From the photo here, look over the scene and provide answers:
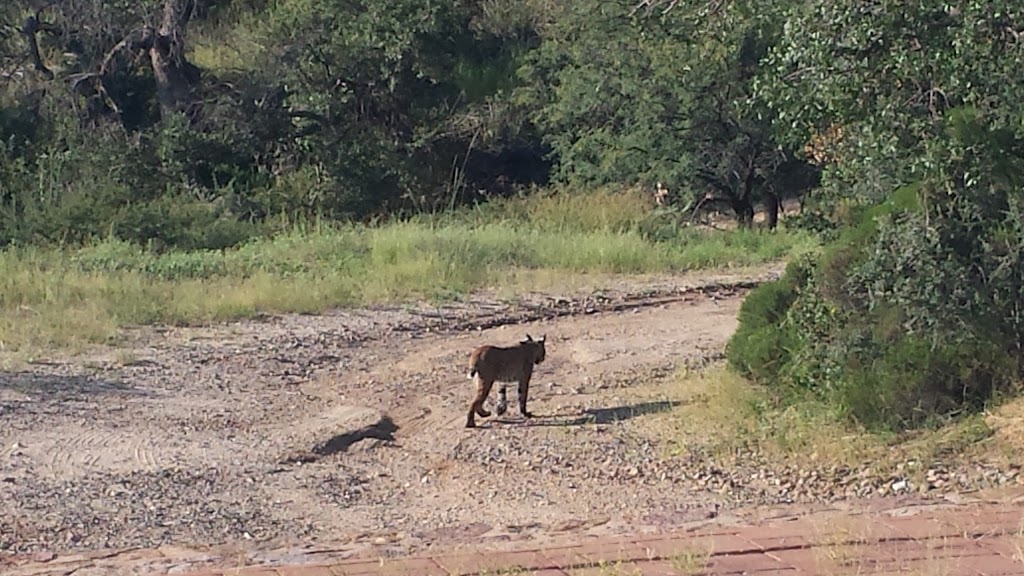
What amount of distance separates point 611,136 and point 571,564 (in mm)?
18393

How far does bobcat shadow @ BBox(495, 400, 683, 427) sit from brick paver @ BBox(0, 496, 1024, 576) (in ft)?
11.9

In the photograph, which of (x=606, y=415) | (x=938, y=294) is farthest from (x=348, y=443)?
(x=938, y=294)

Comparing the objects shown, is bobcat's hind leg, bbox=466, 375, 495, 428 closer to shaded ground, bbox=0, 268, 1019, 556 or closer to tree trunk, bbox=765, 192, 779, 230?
shaded ground, bbox=0, 268, 1019, 556

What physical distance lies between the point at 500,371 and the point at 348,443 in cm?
126

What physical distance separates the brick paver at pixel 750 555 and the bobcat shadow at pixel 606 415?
11.9 ft

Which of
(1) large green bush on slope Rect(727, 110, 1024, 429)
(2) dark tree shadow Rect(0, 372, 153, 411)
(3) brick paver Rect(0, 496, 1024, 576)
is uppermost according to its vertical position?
(1) large green bush on slope Rect(727, 110, 1024, 429)

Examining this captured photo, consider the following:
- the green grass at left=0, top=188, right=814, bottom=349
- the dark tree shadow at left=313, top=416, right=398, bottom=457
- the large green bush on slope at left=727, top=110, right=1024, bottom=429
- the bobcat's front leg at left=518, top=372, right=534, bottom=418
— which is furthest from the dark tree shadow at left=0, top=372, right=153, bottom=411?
the large green bush on slope at left=727, top=110, right=1024, bottom=429

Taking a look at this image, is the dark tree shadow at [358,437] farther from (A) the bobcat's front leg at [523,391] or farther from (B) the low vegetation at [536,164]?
(B) the low vegetation at [536,164]

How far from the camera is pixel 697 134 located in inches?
910

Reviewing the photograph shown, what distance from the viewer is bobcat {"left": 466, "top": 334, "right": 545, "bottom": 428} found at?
33.4 ft

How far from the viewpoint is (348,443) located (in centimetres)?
981

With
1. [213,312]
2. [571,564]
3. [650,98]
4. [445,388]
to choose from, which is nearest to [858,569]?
[571,564]

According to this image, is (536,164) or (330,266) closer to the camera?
(330,266)

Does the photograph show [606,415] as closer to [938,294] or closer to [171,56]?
[938,294]
